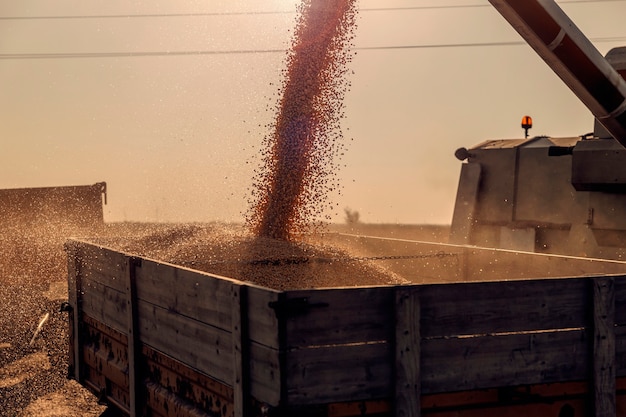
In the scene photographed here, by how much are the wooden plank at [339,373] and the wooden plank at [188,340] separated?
1.64 ft

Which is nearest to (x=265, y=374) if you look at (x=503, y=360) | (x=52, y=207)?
(x=503, y=360)

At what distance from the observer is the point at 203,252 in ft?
19.4

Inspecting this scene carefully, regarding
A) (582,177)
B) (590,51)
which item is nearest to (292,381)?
(590,51)

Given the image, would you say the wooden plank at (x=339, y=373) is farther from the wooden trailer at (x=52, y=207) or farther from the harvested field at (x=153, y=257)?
the wooden trailer at (x=52, y=207)

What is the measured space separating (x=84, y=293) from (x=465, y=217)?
5874mm

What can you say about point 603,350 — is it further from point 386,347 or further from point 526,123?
point 526,123

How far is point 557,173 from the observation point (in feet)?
31.7

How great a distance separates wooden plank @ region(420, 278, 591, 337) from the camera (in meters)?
3.61

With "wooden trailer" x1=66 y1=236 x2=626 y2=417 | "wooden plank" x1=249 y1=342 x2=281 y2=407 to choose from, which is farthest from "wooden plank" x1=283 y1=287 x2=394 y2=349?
"wooden plank" x1=249 y1=342 x2=281 y2=407

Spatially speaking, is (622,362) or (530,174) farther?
(530,174)

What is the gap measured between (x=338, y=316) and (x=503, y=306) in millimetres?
872

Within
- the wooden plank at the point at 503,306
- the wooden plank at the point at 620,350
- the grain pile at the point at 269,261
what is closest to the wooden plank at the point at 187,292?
the grain pile at the point at 269,261

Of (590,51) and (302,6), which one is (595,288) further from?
(302,6)

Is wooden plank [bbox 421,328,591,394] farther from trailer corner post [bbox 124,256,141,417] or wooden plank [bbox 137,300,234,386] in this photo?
trailer corner post [bbox 124,256,141,417]
